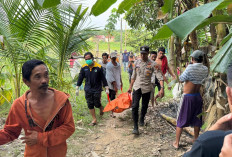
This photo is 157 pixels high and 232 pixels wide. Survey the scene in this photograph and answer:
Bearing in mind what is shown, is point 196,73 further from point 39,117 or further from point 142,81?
point 39,117

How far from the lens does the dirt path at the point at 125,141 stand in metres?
3.93

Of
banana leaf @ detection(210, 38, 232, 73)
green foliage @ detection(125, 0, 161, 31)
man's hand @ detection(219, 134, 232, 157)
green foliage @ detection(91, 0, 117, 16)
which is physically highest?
green foliage @ detection(125, 0, 161, 31)

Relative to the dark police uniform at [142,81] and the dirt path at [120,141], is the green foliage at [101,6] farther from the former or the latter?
the dark police uniform at [142,81]

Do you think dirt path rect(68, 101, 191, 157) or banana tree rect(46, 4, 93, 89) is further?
dirt path rect(68, 101, 191, 157)

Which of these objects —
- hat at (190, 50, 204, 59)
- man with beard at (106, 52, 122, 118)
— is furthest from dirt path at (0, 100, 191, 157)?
hat at (190, 50, 204, 59)

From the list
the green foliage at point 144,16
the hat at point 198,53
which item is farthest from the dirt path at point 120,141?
the green foliage at point 144,16

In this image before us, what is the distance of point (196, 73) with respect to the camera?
3.57 meters

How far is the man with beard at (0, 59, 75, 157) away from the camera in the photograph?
1866 millimetres

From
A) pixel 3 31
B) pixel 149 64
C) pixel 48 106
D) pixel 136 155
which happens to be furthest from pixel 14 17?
pixel 136 155

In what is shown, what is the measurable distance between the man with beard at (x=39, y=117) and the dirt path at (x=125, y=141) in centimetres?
210

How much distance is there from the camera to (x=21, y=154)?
3.76m

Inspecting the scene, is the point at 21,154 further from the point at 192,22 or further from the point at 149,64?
the point at 192,22

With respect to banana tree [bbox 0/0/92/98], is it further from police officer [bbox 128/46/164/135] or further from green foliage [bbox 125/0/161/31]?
Result: green foliage [bbox 125/0/161/31]

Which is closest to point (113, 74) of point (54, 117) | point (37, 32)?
point (37, 32)
